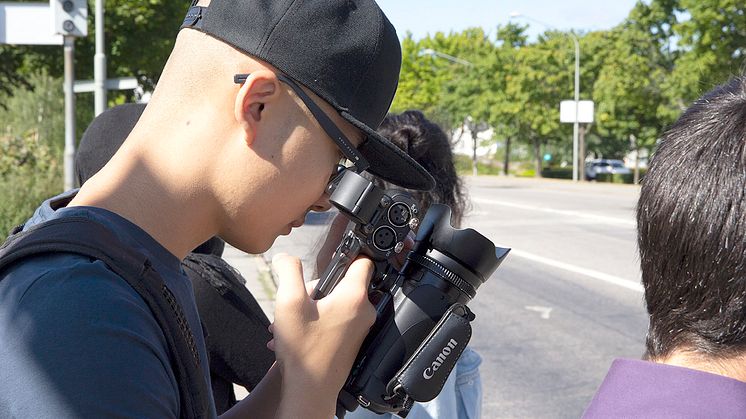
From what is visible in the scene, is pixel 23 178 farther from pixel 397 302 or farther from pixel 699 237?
pixel 699 237

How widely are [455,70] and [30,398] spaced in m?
61.5

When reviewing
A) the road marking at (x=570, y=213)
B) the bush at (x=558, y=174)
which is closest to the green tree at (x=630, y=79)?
the bush at (x=558, y=174)

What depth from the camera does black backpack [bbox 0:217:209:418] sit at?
1197mm

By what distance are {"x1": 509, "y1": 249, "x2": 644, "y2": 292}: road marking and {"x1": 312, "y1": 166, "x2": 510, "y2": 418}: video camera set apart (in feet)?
27.5

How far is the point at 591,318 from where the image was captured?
8.74m

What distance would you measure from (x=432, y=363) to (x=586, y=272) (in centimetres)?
1023

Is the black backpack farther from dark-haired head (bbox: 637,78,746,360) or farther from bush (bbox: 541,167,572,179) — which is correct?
bush (bbox: 541,167,572,179)

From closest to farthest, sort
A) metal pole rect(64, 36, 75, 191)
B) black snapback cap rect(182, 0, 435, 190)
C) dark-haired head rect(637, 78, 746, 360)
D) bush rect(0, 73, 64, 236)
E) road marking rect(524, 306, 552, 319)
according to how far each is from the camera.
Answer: dark-haired head rect(637, 78, 746, 360)
black snapback cap rect(182, 0, 435, 190)
road marking rect(524, 306, 552, 319)
metal pole rect(64, 36, 75, 191)
bush rect(0, 73, 64, 236)

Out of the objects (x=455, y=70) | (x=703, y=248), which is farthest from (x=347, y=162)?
(x=455, y=70)

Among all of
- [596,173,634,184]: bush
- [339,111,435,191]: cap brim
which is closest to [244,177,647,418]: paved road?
[339,111,435,191]: cap brim

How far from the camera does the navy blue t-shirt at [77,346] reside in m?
1.08

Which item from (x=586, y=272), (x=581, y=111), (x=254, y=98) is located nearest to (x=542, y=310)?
(x=586, y=272)

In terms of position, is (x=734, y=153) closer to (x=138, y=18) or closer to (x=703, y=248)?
(x=703, y=248)

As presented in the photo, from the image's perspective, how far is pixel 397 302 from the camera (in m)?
1.61
